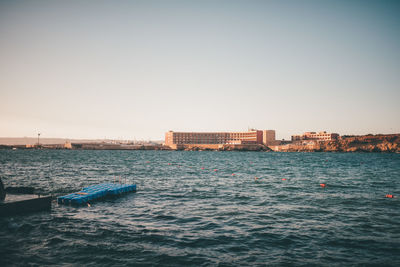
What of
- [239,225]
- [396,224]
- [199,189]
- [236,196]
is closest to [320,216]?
[396,224]

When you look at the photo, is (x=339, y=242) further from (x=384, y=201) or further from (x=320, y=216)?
(x=384, y=201)

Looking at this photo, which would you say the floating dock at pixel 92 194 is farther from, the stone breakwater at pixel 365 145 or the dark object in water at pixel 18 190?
the stone breakwater at pixel 365 145

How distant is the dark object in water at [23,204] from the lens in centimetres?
1815

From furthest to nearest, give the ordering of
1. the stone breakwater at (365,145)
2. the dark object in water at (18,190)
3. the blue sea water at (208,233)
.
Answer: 1. the stone breakwater at (365,145)
2. the dark object in water at (18,190)
3. the blue sea water at (208,233)

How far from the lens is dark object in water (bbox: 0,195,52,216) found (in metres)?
18.2

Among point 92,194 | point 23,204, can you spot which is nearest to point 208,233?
point 92,194

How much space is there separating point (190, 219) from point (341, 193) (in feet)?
65.2

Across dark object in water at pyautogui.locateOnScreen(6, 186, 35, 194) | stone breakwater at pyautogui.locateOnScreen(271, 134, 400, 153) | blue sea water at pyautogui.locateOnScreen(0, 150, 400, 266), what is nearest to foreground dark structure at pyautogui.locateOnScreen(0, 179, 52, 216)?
dark object in water at pyautogui.locateOnScreen(6, 186, 35, 194)

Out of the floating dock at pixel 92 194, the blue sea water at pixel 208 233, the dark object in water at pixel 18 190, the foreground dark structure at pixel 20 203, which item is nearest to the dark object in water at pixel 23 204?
the foreground dark structure at pixel 20 203

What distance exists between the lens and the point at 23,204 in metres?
19.1

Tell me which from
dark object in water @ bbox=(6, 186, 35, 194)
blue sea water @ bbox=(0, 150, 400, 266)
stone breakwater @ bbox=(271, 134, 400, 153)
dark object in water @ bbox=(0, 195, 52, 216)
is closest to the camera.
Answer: blue sea water @ bbox=(0, 150, 400, 266)

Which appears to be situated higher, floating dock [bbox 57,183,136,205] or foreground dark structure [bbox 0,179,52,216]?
foreground dark structure [bbox 0,179,52,216]

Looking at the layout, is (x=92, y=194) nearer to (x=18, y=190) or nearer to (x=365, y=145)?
(x=18, y=190)

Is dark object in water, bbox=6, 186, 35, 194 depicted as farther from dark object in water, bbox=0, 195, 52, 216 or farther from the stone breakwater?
the stone breakwater
